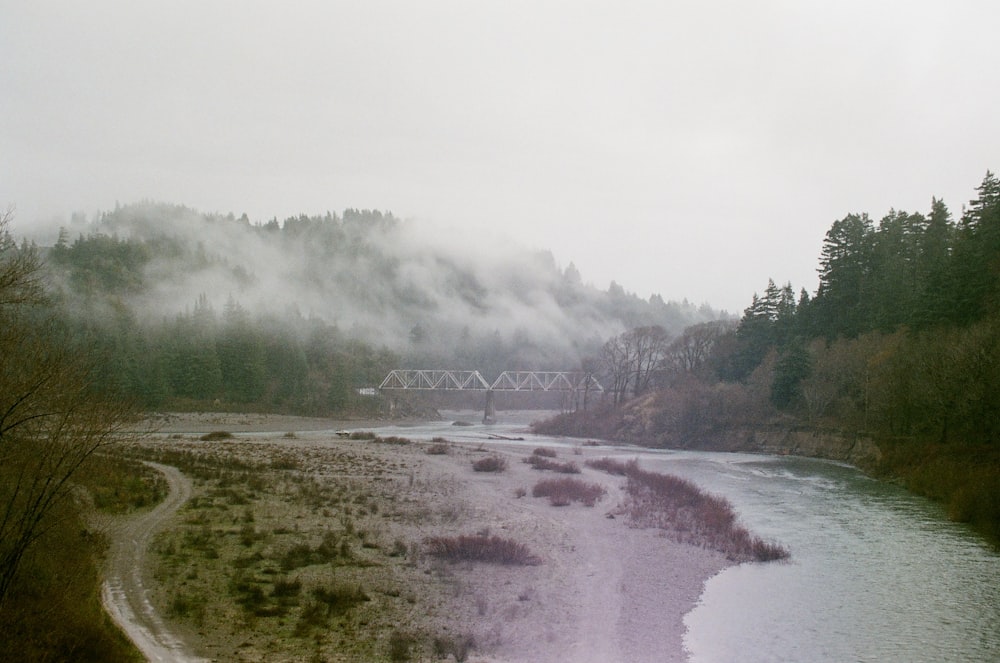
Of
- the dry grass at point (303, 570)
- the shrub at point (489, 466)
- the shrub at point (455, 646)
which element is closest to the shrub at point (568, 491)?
the dry grass at point (303, 570)

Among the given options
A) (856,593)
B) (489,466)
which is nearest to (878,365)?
(489,466)

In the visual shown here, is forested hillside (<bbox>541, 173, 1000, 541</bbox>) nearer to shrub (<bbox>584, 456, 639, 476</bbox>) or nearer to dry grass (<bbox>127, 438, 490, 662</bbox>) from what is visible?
shrub (<bbox>584, 456, 639, 476</bbox>)

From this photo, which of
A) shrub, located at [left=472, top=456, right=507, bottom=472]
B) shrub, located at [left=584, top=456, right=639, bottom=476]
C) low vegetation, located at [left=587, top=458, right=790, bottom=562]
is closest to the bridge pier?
shrub, located at [left=584, top=456, right=639, bottom=476]

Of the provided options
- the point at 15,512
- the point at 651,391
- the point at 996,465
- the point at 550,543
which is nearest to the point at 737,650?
the point at 550,543

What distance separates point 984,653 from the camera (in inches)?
578

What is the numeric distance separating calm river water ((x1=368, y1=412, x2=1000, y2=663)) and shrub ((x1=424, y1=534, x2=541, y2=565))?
227 inches

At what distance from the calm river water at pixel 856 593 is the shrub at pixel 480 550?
5765mm

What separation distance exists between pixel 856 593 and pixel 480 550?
11.2 m

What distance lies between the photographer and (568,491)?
118 ft

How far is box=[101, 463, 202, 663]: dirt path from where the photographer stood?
12.2 metres

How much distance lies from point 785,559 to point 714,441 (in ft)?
202

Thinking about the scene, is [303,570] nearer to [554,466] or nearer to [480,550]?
[480,550]

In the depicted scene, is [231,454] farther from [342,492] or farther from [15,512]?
[15,512]

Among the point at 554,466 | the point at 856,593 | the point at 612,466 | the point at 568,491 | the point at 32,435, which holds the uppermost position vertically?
the point at 32,435
